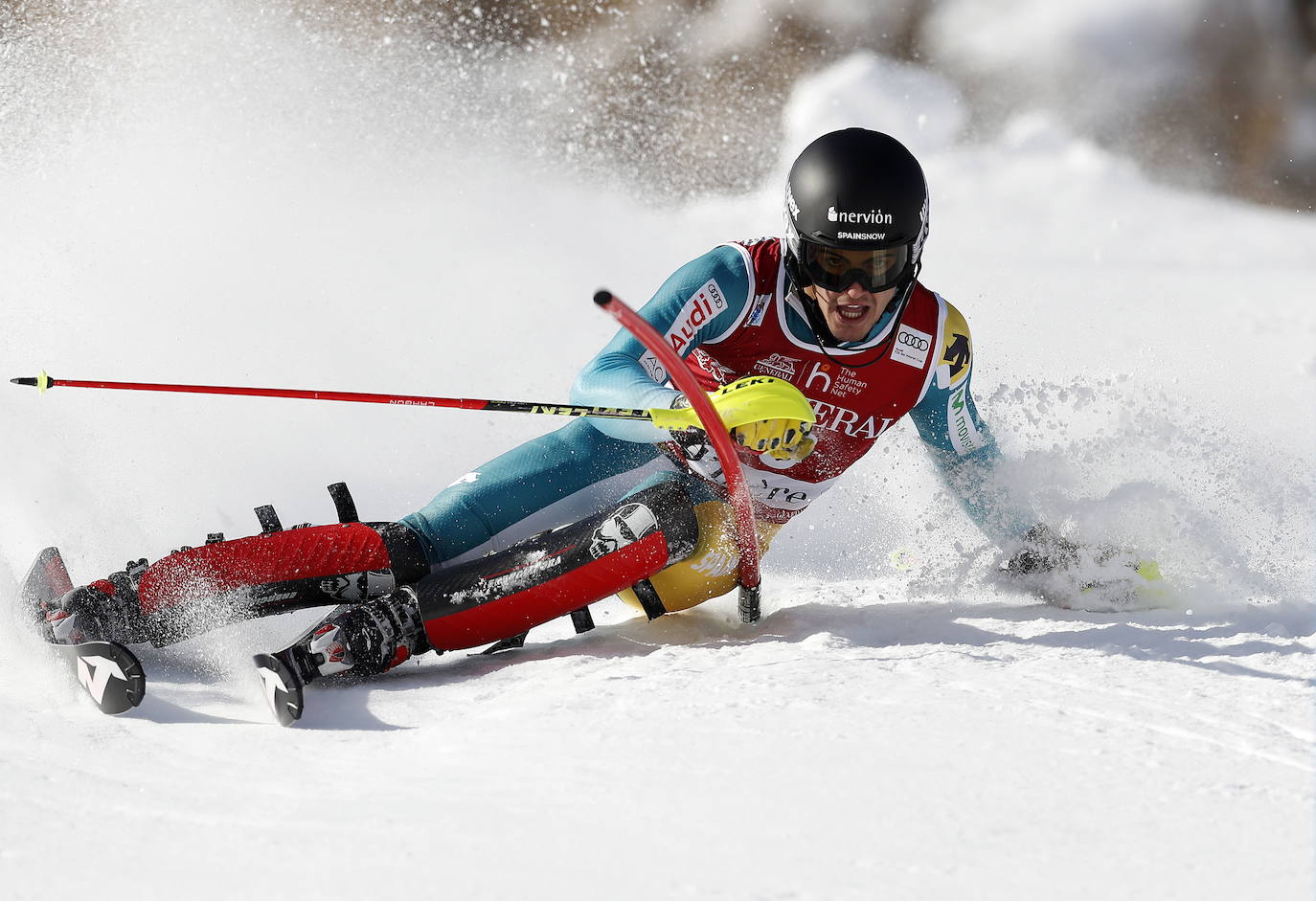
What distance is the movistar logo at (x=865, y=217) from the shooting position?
2.31 metres

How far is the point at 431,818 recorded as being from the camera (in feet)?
4.41

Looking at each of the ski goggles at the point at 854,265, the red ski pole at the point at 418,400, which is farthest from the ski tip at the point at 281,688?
the ski goggles at the point at 854,265

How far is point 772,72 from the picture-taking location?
36.7ft

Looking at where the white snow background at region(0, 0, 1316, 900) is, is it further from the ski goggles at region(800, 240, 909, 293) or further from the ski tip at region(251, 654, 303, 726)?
the ski goggles at region(800, 240, 909, 293)

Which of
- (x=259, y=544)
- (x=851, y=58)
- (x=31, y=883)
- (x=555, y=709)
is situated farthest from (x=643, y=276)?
(x=31, y=883)

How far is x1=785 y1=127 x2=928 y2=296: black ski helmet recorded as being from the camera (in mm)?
2314

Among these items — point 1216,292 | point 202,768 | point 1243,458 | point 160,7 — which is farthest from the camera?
point 1216,292

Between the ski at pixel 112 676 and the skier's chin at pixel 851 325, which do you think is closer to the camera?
the ski at pixel 112 676

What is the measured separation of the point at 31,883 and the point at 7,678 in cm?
106

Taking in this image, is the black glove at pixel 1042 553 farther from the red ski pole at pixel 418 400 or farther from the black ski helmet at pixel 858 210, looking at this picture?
the red ski pole at pixel 418 400

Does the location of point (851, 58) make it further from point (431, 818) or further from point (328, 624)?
point (431, 818)

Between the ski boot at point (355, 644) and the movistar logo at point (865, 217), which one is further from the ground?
the movistar logo at point (865, 217)

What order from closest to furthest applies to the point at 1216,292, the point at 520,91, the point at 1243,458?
the point at 1243,458 → the point at 1216,292 → the point at 520,91

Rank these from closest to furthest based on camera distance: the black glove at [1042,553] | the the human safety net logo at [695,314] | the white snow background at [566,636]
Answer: the white snow background at [566,636] < the the human safety net logo at [695,314] < the black glove at [1042,553]
